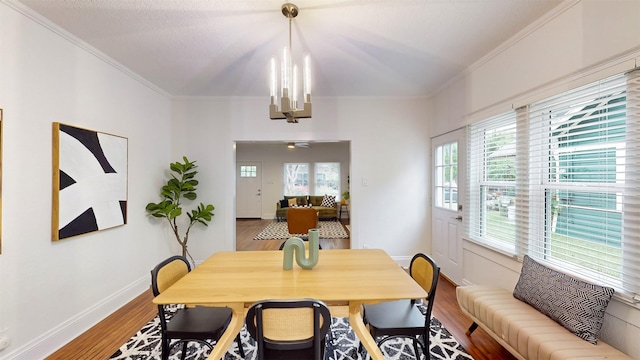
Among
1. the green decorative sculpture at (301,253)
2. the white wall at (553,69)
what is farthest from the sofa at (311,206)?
the green decorative sculpture at (301,253)

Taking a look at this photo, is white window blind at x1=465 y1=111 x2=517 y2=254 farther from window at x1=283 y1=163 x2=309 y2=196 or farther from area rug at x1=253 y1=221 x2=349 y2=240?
window at x1=283 y1=163 x2=309 y2=196

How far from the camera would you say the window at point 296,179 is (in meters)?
9.02

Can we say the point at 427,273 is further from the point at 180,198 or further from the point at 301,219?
the point at 301,219

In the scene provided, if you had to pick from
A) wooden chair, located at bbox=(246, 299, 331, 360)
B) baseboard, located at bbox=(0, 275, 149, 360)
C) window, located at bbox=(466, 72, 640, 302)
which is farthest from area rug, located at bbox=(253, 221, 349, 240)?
wooden chair, located at bbox=(246, 299, 331, 360)

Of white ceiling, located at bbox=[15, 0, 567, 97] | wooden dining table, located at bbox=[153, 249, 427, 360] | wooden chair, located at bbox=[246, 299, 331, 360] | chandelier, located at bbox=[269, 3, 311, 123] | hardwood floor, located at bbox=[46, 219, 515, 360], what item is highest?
white ceiling, located at bbox=[15, 0, 567, 97]

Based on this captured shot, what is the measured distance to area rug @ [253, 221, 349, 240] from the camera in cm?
607

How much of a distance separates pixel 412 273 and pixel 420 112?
8.92ft

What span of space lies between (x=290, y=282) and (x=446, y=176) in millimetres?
2869

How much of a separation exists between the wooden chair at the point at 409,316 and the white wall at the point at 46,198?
2.42 m

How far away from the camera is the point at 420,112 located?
388cm

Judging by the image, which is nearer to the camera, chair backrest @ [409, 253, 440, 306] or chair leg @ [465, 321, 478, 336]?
chair backrest @ [409, 253, 440, 306]

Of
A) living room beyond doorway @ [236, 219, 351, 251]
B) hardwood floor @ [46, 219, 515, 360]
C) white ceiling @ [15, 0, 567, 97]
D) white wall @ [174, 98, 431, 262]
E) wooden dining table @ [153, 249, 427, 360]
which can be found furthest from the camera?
living room beyond doorway @ [236, 219, 351, 251]

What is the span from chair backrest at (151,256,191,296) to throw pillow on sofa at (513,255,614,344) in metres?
2.45

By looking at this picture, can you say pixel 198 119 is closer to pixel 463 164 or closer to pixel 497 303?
pixel 463 164
